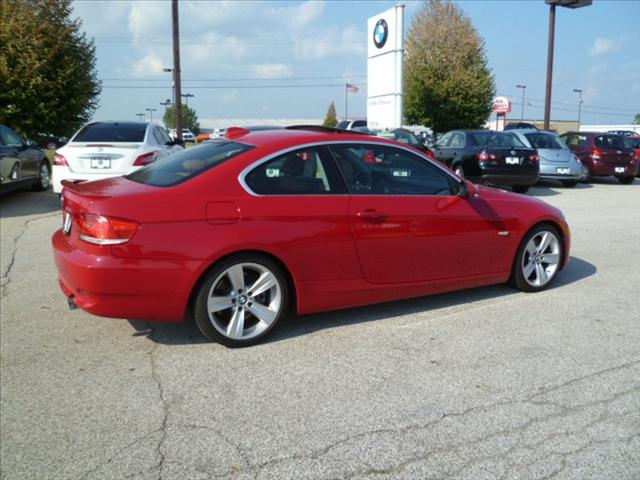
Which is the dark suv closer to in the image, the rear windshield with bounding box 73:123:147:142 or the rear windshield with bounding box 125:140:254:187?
the rear windshield with bounding box 73:123:147:142

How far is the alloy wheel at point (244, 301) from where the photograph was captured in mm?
4012

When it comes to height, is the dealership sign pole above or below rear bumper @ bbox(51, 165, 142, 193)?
above

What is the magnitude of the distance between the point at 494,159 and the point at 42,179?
32.5 ft

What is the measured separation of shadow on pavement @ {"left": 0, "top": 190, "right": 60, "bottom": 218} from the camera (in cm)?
1016

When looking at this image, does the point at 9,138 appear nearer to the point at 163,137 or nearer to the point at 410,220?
the point at 163,137

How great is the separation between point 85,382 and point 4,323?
1.51 meters

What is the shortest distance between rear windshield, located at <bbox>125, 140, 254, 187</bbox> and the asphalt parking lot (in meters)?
1.17

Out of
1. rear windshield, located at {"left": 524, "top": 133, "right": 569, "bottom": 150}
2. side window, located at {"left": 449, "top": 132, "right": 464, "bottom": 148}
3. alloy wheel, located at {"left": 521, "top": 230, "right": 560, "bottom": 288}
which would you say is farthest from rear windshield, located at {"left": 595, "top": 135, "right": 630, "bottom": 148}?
alloy wheel, located at {"left": 521, "top": 230, "right": 560, "bottom": 288}

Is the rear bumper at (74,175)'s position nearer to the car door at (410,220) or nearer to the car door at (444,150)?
the car door at (410,220)

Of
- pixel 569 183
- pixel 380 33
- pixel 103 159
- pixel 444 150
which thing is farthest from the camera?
pixel 380 33

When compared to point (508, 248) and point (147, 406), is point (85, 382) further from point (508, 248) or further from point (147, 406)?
point (508, 248)

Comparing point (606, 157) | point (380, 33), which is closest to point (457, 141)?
point (606, 157)

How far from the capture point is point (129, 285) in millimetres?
3781

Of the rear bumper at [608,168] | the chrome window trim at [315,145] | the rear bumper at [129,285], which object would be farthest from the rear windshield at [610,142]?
the rear bumper at [129,285]
